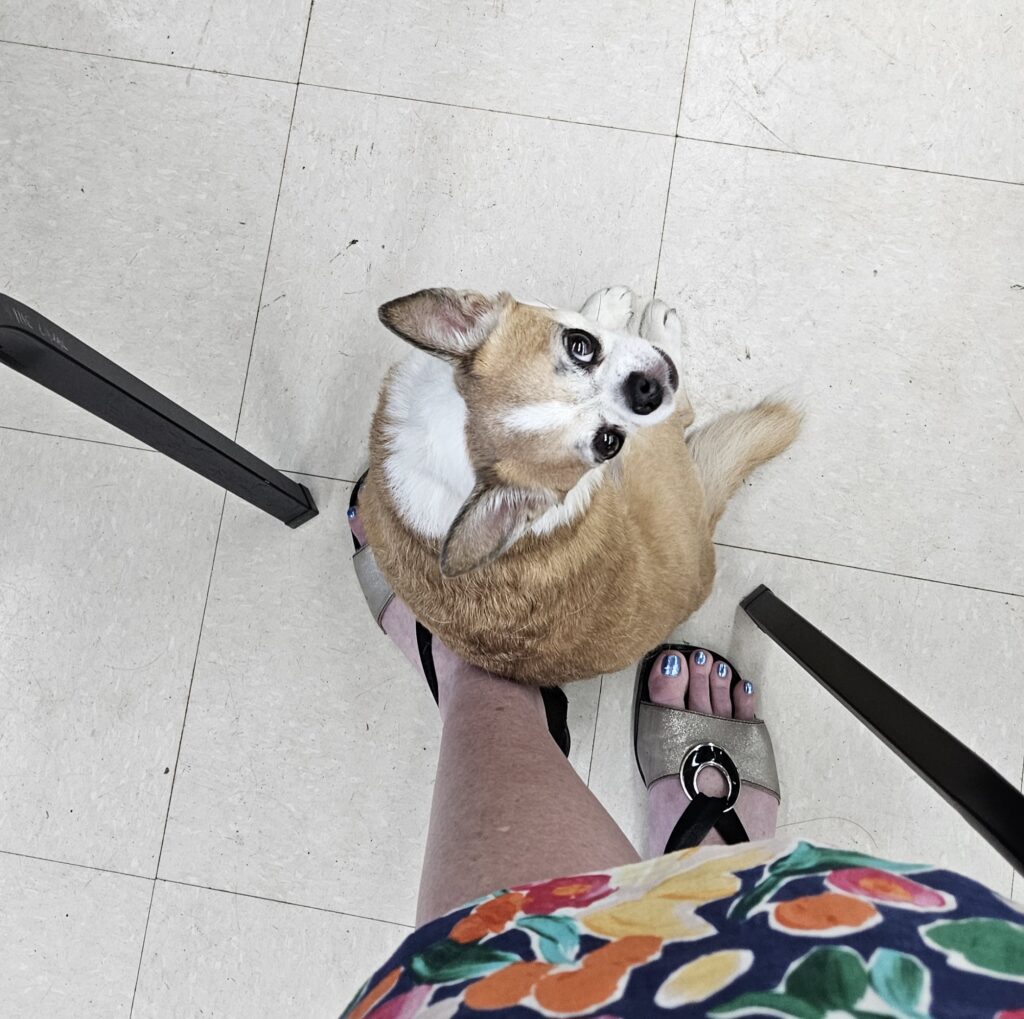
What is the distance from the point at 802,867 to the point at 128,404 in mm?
1014

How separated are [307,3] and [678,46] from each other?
81cm

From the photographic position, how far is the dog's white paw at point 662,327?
1608 mm

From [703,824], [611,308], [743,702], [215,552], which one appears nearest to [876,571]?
[743,702]

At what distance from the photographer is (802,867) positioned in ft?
2.43

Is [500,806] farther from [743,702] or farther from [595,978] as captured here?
[743,702]

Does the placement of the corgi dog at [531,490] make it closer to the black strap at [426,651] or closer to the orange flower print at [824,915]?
the black strap at [426,651]

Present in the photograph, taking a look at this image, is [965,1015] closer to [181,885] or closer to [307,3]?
[181,885]

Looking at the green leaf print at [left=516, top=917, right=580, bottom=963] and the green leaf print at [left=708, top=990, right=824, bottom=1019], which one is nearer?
the green leaf print at [left=708, top=990, right=824, bottom=1019]

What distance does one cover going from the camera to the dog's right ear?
3.66 ft

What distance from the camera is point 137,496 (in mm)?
1726

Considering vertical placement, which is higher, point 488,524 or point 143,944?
point 488,524

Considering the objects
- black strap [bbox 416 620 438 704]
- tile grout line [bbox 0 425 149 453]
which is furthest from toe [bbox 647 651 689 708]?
tile grout line [bbox 0 425 149 453]

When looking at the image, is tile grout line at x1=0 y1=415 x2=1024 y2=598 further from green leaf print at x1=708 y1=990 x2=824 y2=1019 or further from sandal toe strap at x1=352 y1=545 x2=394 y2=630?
green leaf print at x1=708 y1=990 x2=824 y2=1019

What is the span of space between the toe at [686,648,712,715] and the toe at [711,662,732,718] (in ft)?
0.03
